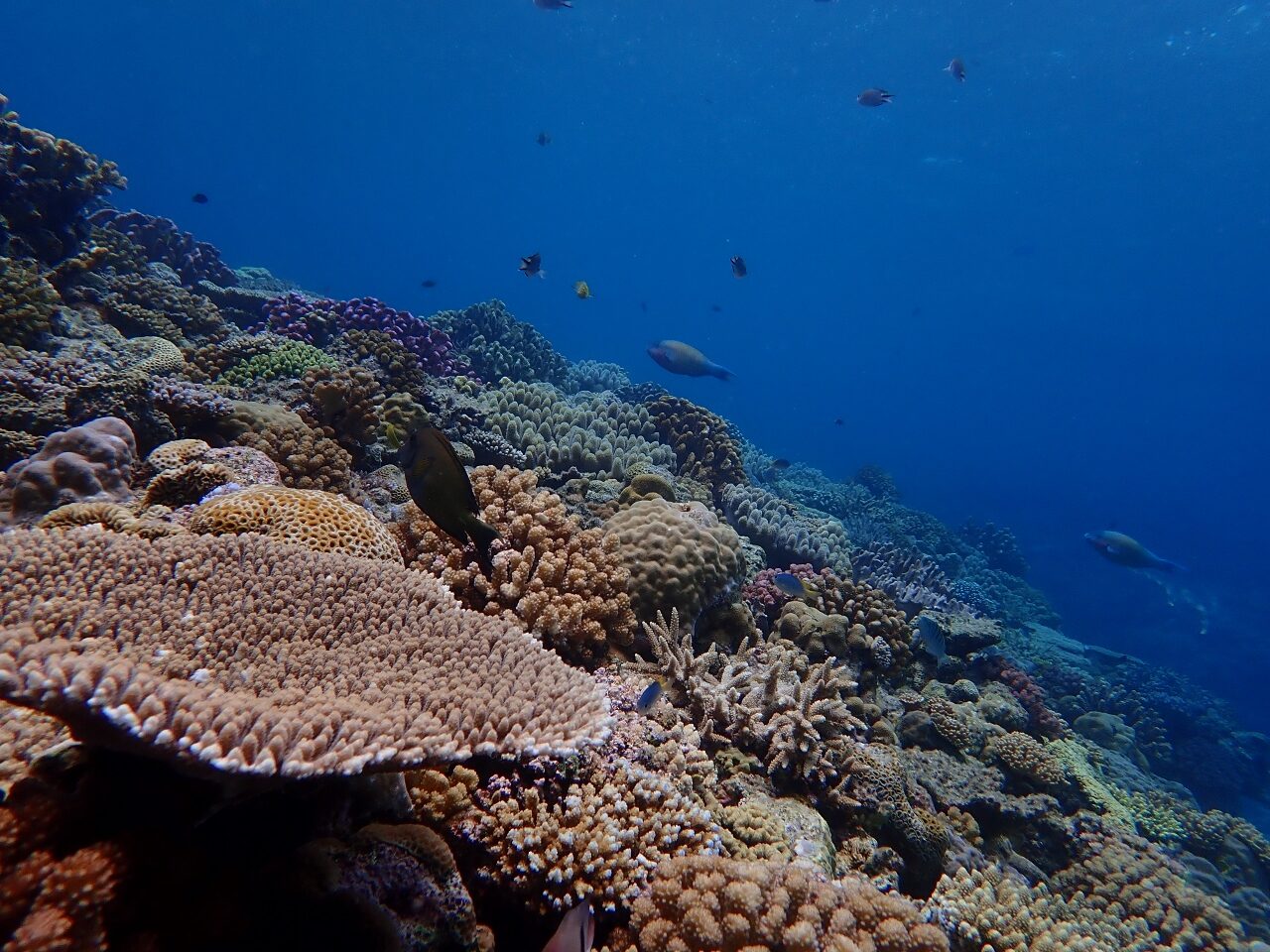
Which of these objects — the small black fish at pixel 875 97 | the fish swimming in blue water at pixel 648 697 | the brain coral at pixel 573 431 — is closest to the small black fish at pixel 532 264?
the brain coral at pixel 573 431

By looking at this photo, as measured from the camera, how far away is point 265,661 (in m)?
2.15

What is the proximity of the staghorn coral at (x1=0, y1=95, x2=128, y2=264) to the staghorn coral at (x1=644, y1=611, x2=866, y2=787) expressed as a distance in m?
9.85

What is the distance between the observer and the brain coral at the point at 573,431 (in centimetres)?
799

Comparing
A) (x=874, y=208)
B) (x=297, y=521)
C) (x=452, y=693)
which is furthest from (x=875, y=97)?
(x=874, y=208)

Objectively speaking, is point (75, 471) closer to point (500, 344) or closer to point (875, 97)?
point (500, 344)

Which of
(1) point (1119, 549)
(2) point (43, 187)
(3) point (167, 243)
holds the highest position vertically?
(1) point (1119, 549)

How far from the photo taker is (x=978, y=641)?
26.6 ft

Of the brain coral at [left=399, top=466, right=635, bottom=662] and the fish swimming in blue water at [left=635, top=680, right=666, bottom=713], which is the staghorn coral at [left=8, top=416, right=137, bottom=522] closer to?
the brain coral at [left=399, top=466, right=635, bottom=662]

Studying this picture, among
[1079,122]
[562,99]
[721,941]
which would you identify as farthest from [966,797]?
[562,99]

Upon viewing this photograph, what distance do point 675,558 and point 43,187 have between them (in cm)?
992

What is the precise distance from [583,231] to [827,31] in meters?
92.5

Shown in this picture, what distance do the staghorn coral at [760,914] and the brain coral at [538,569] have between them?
1.68 meters

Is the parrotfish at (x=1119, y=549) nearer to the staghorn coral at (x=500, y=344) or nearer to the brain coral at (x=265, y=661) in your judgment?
the staghorn coral at (x=500, y=344)

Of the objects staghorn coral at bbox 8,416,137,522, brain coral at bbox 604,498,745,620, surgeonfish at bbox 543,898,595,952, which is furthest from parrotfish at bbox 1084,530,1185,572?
staghorn coral at bbox 8,416,137,522
